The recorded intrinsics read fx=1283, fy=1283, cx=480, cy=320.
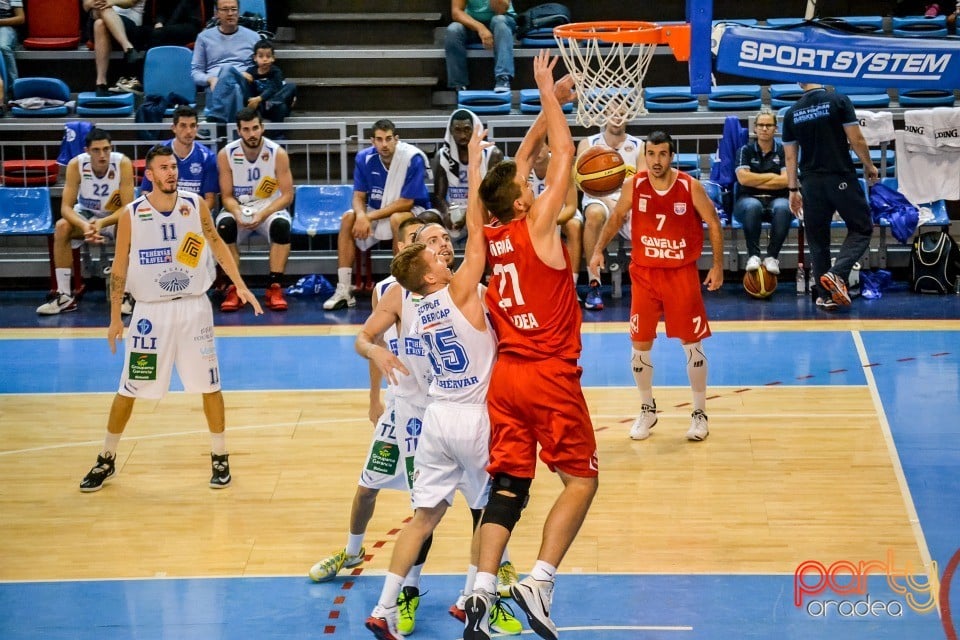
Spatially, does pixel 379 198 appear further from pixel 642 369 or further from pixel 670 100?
pixel 642 369

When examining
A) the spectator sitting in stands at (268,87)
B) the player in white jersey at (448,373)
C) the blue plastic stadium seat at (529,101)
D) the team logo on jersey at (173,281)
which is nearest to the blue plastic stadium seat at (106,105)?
the spectator sitting in stands at (268,87)

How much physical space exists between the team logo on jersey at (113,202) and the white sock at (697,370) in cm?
674

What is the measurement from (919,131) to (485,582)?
979cm

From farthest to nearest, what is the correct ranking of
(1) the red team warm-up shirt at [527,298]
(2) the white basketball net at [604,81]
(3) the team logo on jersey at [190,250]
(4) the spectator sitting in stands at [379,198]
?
(4) the spectator sitting in stands at [379,198] → (2) the white basketball net at [604,81] → (3) the team logo on jersey at [190,250] → (1) the red team warm-up shirt at [527,298]

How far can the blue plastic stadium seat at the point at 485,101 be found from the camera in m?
14.6

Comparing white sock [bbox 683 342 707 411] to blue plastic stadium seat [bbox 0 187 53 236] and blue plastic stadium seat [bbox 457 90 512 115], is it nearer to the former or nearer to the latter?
blue plastic stadium seat [bbox 457 90 512 115]

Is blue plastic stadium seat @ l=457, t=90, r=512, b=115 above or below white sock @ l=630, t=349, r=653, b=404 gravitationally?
above

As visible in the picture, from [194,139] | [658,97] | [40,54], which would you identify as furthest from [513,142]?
[40,54]

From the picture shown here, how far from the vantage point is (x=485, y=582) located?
17.1ft

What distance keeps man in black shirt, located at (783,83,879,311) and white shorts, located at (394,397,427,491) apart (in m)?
6.74

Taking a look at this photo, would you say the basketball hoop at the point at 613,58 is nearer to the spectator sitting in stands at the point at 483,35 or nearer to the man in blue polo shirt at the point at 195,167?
the man in blue polo shirt at the point at 195,167

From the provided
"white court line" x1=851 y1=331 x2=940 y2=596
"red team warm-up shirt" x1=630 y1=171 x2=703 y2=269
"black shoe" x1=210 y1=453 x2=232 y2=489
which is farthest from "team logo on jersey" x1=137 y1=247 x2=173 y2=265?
"white court line" x1=851 y1=331 x2=940 y2=596

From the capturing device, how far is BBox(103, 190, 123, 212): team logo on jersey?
12753mm

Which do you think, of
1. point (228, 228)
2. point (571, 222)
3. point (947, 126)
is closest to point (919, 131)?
point (947, 126)
